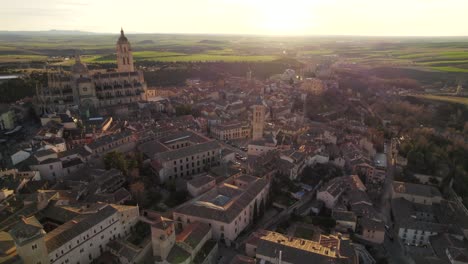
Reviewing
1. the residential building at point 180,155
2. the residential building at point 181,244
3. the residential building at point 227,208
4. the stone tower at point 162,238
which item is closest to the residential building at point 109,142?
the residential building at point 180,155

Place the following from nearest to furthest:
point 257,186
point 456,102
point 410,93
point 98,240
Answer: point 98,240, point 257,186, point 456,102, point 410,93

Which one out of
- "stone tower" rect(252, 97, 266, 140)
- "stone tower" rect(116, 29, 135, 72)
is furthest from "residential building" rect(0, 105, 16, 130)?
"stone tower" rect(252, 97, 266, 140)

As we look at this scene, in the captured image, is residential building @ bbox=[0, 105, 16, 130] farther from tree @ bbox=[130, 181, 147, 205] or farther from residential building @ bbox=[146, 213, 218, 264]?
residential building @ bbox=[146, 213, 218, 264]

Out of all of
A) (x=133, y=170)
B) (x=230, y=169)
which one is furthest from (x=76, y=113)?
(x=230, y=169)

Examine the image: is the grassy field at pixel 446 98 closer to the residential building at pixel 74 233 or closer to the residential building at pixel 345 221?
the residential building at pixel 345 221

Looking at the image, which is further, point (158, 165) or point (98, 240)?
point (158, 165)

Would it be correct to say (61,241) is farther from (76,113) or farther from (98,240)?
(76,113)
